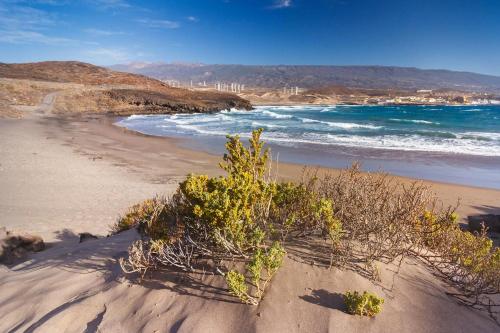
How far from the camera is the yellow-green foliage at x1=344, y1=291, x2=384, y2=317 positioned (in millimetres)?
2803

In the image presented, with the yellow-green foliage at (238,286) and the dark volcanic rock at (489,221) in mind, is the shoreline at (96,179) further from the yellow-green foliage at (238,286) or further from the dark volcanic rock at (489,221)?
the yellow-green foliage at (238,286)

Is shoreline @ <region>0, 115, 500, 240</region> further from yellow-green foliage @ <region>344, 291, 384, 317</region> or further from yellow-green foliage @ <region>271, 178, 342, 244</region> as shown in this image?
yellow-green foliage @ <region>344, 291, 384, 317</region>

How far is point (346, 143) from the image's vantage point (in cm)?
2241

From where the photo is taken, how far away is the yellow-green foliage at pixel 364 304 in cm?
280

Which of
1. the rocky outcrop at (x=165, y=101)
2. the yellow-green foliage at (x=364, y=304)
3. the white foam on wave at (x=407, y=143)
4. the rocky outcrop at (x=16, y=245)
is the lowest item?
the rocky outcrop at (x=16, y=245)

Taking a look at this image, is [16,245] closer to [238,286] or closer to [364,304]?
[238,286]

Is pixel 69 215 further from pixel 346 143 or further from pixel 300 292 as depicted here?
pixel 346 143

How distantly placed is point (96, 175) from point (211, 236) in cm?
938

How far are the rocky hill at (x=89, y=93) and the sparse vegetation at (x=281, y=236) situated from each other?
31954 millimetres

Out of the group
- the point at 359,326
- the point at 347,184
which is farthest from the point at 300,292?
the point at 347,184

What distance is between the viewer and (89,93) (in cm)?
4650

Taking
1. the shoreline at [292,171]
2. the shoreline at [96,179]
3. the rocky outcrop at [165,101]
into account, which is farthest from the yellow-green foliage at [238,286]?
the rocky outcrop at [165,101]

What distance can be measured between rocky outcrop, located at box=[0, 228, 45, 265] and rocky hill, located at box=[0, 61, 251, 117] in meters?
28.9

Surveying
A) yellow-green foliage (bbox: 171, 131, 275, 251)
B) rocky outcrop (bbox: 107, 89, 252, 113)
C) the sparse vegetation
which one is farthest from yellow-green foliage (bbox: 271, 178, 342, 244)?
rocky outcrop (bbox: 107, 89, 252, 113)
